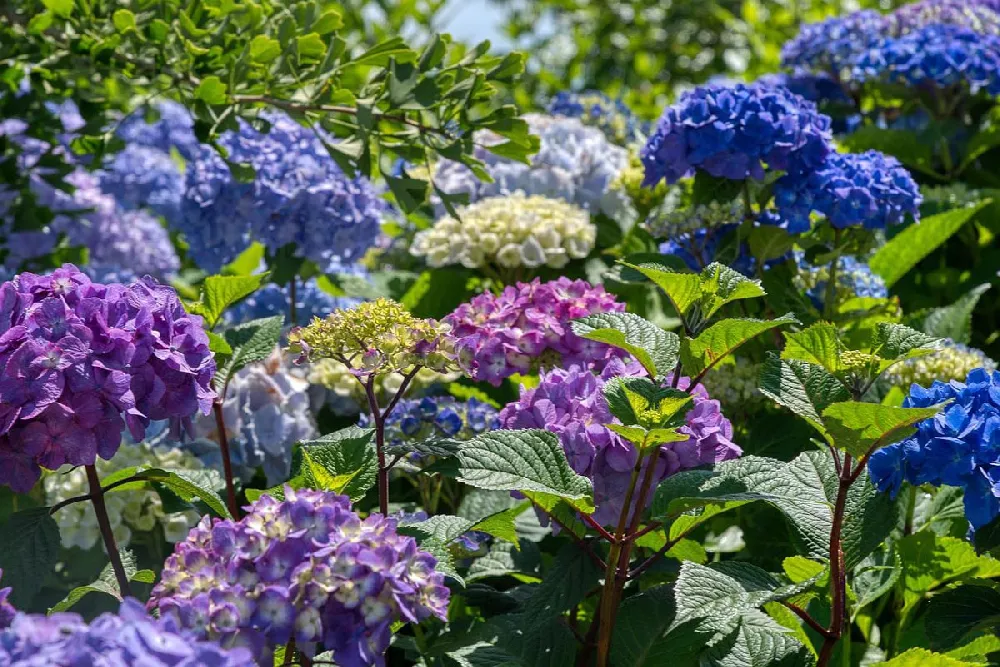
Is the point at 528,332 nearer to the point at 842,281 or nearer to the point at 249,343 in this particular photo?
the point at 249,343

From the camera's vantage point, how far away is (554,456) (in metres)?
1.62

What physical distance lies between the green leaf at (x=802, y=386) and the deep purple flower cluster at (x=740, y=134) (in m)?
0.68

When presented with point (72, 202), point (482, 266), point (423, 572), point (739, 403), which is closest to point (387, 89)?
point (482, 266)

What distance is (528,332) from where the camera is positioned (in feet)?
6.79

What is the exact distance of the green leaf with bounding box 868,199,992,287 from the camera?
2.81 meters

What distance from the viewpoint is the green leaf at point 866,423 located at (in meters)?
1.44

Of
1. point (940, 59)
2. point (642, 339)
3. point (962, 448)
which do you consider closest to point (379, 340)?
point (642, 339)

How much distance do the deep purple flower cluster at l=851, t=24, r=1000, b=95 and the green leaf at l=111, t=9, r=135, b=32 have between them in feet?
6.46

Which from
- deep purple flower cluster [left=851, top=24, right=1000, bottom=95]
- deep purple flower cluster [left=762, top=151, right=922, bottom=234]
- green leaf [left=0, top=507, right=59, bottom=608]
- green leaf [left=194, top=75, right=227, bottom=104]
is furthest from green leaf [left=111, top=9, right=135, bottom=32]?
deep purple flower cluster [left=851, top=24, right=1000, bottom=95]

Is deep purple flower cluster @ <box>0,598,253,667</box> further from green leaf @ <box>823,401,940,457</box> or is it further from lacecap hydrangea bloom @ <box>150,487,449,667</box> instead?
green leaf @ <box>823,401,940,457</box>

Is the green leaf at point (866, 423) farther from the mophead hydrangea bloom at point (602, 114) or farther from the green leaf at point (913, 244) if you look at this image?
the mophead hydrangea bloom at point (602, 114)

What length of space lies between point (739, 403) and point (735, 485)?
74 cm

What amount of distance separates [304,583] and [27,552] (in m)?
0.64

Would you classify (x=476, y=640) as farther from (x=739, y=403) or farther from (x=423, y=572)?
(x=739, y=403)
